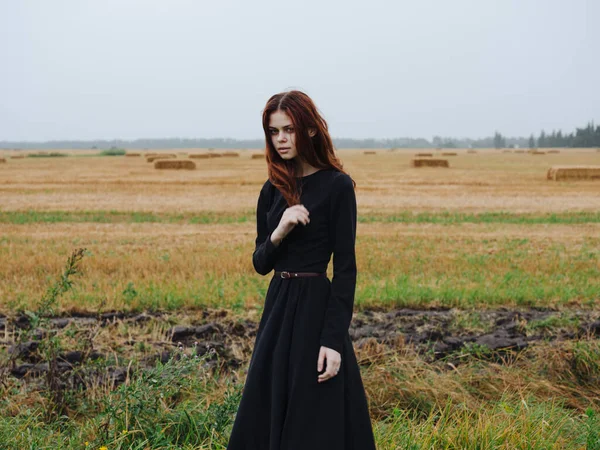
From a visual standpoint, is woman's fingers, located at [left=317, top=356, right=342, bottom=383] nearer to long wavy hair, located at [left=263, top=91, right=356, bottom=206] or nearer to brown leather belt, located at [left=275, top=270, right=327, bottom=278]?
brown leather belt, located at [left=275, top=270, right=327, bottom=278]

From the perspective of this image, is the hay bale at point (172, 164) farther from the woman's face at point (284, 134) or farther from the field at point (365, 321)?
the woman's face at point (284, 134)

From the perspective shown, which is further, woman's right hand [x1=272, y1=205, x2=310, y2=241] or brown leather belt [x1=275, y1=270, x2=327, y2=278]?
brown leather belt [x1=275, y1=270, x2=327, y2=278]

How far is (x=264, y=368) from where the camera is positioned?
3.21 metres

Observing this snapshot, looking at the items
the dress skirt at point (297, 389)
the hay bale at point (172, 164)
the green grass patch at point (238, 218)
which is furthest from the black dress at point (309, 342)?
the hay bale at point (172, 164)

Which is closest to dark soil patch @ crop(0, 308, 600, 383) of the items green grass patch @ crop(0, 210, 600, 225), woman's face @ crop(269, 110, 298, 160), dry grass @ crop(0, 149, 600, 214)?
woman's face @ crop(269, 110, 298, 160)

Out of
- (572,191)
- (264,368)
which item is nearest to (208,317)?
(264,368)

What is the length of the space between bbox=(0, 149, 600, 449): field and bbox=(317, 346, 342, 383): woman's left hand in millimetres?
1085

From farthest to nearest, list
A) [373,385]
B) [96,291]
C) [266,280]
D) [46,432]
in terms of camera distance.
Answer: [266,280], [96,291], [373,385], [46,432]

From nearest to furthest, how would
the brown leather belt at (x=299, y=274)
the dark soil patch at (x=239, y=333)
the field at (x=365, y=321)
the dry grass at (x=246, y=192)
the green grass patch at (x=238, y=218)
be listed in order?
the brown leather belt at (x=299, y=274), the field at (x=365, y=321), the dark soil patch at (x=239, y=333), the green grass patch at (x=238, y=218), the dry grass at (x=246, y=192)

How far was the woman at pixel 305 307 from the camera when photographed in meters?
3.09

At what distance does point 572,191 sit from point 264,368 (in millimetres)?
23658

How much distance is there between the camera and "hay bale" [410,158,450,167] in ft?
135

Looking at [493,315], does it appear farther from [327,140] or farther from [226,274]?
[327,140]

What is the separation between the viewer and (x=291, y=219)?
3035 mm
